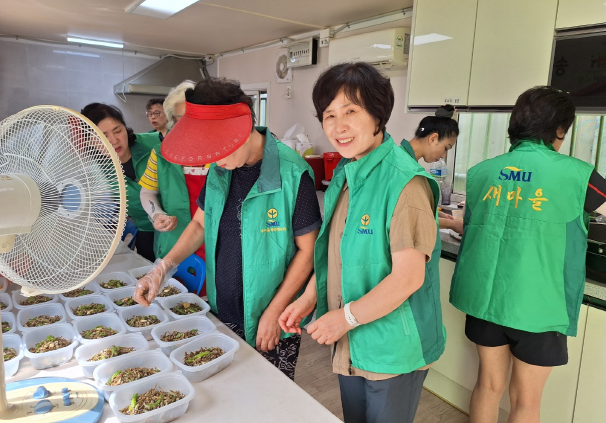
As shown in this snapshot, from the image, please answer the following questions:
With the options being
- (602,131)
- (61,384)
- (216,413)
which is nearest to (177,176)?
(61,384)

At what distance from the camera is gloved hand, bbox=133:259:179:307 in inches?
53.5

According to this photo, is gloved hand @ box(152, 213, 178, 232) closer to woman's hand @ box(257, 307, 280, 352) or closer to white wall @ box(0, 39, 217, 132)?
woman's hand @ box(257, 307, 280, 352)

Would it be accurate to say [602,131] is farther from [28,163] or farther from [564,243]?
[28,163]

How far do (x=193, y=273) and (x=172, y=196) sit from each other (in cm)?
45

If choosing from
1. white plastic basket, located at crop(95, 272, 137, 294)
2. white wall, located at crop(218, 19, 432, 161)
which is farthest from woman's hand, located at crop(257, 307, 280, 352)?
white wall, located at crop(218, 19, 432, 161)

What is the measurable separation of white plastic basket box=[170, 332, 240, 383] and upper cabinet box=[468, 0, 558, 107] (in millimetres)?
2114

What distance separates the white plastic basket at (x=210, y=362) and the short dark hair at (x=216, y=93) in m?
0.67

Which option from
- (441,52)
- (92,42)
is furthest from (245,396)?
(92,42)

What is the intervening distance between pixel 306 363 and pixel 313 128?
2.62m

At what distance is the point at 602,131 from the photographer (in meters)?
2.53

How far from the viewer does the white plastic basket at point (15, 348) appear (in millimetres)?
1102

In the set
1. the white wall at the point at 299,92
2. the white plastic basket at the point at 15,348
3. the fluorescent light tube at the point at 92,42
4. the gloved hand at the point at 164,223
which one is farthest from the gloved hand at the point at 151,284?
the fluorescent light tube at the point at 92,42

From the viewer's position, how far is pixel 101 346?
3.99ft

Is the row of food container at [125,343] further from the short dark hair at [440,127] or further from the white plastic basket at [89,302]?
the short dark hair at [440,127]
